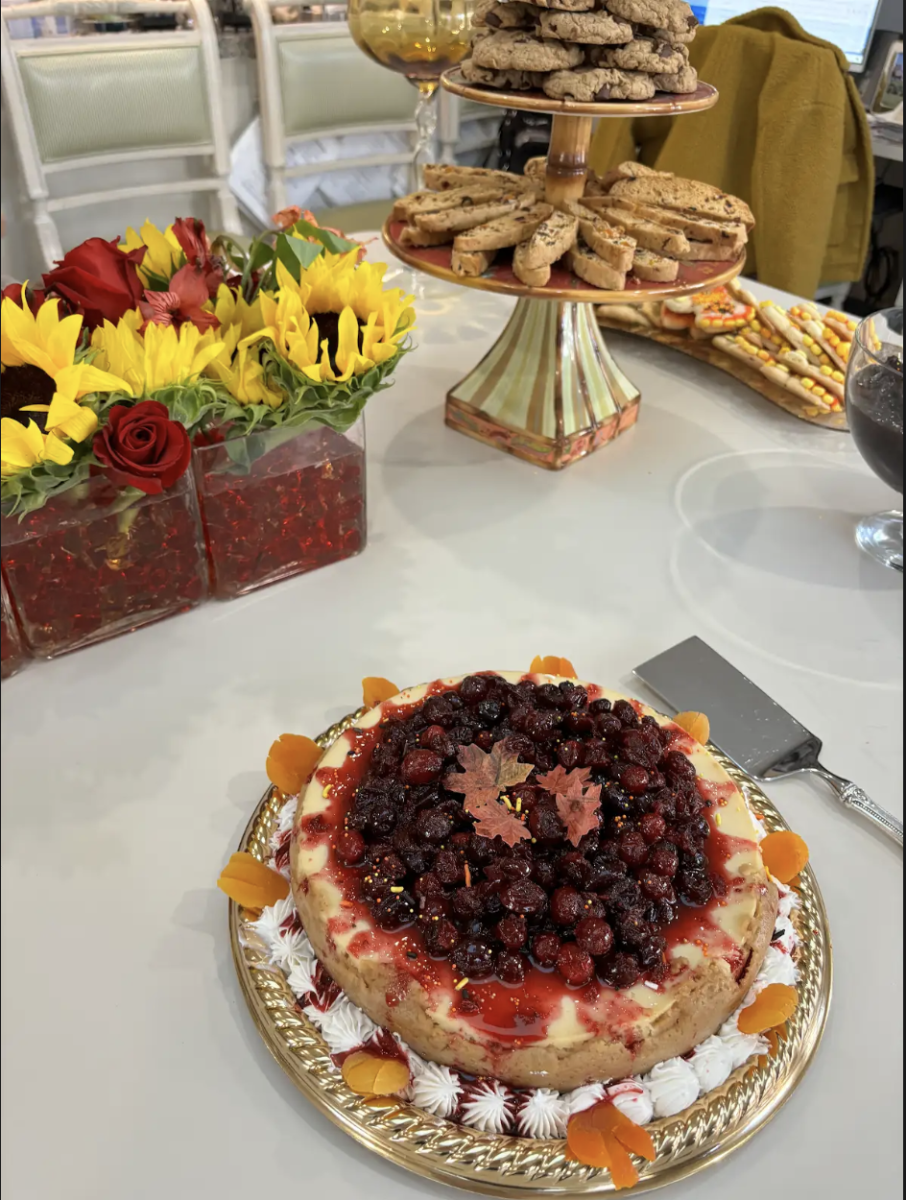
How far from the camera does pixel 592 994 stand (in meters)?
0.52

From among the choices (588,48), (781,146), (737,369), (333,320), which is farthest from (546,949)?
(781,146)

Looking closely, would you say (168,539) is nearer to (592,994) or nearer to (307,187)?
(592,994)

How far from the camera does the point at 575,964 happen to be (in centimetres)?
51

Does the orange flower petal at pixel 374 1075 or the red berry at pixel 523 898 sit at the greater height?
the red berry at pixel 523 898

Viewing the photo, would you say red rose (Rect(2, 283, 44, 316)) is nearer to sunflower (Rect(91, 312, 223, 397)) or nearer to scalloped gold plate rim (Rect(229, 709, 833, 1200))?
sunflower (Rect(91, 312, 223, 397))

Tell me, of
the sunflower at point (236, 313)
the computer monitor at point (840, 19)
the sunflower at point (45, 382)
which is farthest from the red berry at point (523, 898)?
the computer monitor at point (840, 19)

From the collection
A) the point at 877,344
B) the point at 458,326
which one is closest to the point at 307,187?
the point at 458,326

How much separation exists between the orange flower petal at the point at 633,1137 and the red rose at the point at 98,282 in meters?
0.70

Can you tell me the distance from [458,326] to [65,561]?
87 cm

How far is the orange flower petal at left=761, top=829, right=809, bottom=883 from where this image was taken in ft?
2.00

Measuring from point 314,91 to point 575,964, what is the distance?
229 centimetres

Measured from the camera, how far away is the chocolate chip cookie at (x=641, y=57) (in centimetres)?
84

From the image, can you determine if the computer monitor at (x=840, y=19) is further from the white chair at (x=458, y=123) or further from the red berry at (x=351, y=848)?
the red berry at (x=351, y=848)

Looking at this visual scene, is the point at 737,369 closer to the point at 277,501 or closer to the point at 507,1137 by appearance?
the point at 277,501
